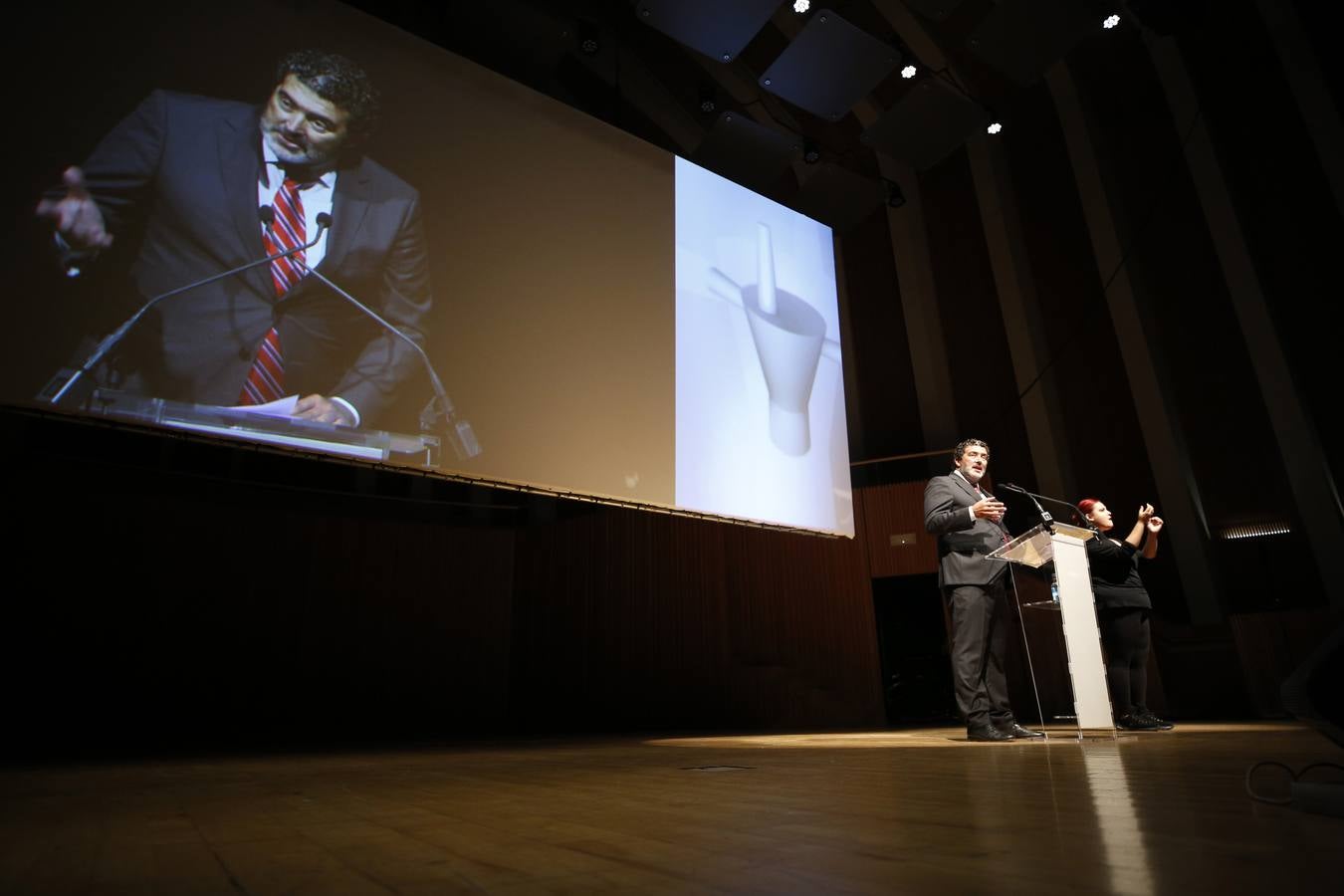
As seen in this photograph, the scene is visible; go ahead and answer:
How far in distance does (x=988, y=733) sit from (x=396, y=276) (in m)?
2.88

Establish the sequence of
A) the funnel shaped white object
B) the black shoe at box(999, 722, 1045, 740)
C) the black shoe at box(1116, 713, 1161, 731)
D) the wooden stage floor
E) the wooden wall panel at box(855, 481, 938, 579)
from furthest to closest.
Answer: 1. the wooden wall panel at box(855, 481, 938, 579)
2. the funnel shaped white object
3. the black shoe at box(1116, 713, 1161, 731)
4. the black shoe at box(999, 722, 1045, 740)
5. the wooden stage floor

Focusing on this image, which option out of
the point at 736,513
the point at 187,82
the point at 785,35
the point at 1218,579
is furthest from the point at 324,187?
the point at 1218,579

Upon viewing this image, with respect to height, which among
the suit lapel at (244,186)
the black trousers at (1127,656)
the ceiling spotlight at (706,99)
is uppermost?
the ceiling spotlight at (706,99)

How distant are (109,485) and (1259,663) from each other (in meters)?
6.97

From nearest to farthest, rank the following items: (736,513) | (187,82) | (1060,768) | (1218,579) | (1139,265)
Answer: (1060,768) → (187,82) → (736,513) → (1218,579) → (1139,265)

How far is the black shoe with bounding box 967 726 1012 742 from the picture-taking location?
254 centimetres

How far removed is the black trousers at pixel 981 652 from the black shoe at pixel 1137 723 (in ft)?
2.61

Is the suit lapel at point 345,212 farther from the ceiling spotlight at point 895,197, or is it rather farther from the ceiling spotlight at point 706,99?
the ceiling spotlight at point 895,197

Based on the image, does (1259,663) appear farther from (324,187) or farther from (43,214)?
(43,214)

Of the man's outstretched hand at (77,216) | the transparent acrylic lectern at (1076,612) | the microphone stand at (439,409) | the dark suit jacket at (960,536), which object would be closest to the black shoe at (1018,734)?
the transparent acrylic lectern at (1076,612)

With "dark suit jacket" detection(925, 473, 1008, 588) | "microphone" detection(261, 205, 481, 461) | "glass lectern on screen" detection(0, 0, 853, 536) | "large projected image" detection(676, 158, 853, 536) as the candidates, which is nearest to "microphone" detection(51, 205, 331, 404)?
"glass lectern on screen" detection(0, 0, 853, 536)

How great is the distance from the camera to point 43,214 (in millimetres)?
2375

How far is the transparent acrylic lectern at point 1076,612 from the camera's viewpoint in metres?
2.42

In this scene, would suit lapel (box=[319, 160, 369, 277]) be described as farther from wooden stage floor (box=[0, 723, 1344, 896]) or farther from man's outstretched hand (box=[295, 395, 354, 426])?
wooden stage floor (box=[0, 723, 1344, 896])
